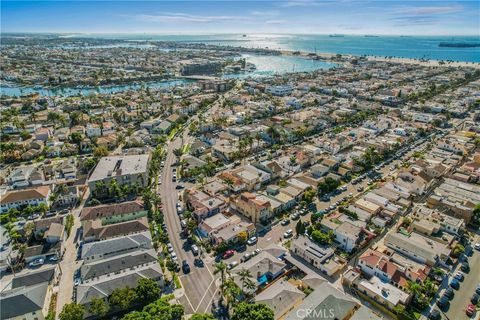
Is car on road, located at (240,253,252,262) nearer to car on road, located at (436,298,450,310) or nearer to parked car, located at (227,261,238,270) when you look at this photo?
parked car, located at (227,261,238,270)

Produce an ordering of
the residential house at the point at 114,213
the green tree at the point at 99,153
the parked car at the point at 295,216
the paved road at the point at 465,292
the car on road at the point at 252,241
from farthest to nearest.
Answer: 1. the green tree at the point at 99,153
2. the parked car at the point at 295,216
3. the residential house at the point at 114,213
4. the car on road at the point at 252,241
5. the paved road at the point at 465,292

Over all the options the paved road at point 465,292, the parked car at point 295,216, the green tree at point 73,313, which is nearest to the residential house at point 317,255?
the parked car at point 295,216

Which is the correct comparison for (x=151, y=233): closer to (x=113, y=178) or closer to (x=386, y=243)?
(x=113, y=178)

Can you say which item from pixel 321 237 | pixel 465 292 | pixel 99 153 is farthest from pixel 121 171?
pixel 465 292

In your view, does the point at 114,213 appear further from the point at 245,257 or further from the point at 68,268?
the point at 245,257

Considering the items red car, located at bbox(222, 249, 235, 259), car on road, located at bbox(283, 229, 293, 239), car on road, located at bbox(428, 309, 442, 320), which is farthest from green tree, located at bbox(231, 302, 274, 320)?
car on road, located at bbox(428, 309, 442, 320)

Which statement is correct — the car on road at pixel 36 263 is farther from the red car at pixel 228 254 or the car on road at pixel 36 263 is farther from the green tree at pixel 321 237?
the green tree at pixel 321 237

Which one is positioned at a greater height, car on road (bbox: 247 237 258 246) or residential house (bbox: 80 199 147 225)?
residential house (bbox: 80 199 147 225)
